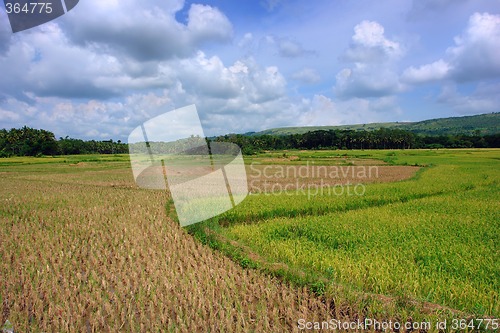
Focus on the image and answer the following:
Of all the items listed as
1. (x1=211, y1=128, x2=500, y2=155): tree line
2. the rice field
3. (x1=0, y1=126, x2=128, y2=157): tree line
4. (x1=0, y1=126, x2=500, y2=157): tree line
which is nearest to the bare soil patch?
the rice field

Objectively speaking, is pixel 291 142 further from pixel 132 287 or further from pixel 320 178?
pixel 132 287

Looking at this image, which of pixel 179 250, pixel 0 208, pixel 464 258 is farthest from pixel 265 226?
pixel 0 208

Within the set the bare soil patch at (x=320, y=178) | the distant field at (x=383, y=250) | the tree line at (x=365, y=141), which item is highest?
the tree line at (x=365, y=141)

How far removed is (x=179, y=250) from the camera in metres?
6.95

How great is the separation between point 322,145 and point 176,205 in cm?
8051

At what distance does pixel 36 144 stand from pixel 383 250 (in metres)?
78.3

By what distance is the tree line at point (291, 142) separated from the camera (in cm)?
6750

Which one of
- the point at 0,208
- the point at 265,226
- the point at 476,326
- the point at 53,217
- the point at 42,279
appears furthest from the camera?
the point at 0,208

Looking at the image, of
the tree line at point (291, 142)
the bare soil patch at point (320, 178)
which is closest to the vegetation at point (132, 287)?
the bare soil patch at point (320, 178)

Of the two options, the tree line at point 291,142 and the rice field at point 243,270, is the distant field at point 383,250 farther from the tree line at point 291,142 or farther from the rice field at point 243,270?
the tree line at point 291,142

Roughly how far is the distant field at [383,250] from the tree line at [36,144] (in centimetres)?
7202

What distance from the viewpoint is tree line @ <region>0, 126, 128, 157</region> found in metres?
65.8

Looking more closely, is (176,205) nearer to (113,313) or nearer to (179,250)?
(179,250)

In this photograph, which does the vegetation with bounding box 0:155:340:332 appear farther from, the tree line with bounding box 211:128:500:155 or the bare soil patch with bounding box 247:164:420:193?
the tree line with bounding box 211:128:500:155
